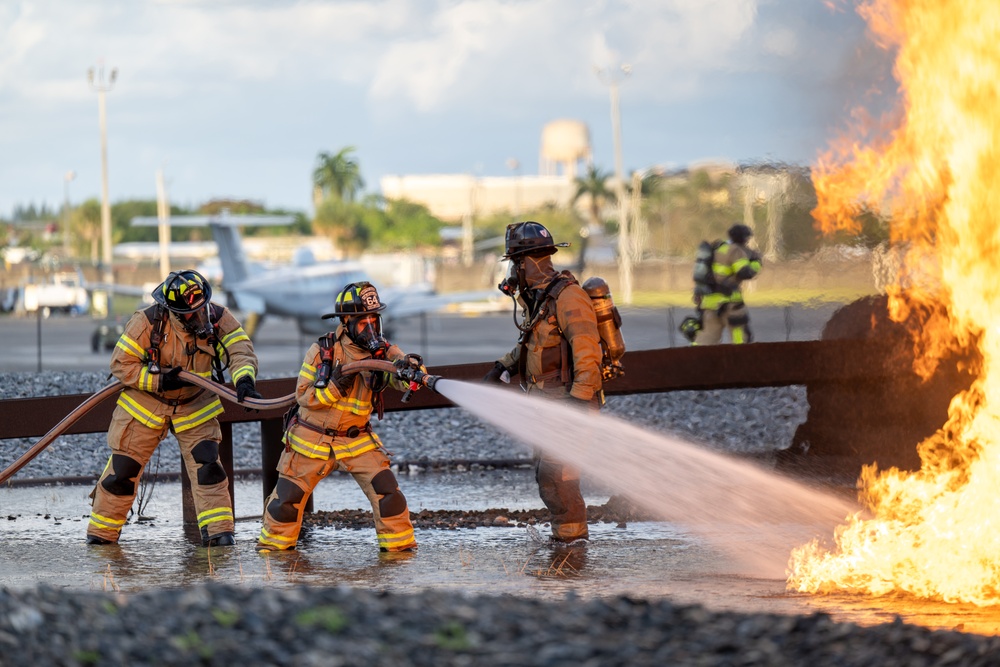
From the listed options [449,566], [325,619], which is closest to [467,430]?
[449,566]

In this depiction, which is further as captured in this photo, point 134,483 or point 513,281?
point 134,483

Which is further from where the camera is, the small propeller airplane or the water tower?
the water tower

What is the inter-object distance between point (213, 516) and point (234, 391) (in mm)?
734

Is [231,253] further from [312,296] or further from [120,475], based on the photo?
[120,475]

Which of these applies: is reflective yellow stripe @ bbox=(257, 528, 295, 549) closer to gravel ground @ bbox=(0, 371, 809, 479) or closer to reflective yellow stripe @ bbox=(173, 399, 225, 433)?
reflective yellow stripe @ bbox=(173, 399, 225, 433)

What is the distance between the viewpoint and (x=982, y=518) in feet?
19.8

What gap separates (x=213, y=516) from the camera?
7668mm

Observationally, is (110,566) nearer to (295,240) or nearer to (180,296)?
(180,296)

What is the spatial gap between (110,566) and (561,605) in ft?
10.3

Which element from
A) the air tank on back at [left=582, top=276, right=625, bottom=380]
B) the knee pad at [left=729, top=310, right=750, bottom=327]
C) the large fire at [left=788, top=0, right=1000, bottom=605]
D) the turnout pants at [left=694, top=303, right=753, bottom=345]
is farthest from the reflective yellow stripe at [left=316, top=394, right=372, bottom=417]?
the knee pad at [left=729, top=310, right=750, bottom=327]

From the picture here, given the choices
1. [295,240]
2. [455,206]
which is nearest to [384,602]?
[455,206]

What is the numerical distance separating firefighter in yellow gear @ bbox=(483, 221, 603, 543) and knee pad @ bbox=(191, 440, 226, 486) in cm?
185

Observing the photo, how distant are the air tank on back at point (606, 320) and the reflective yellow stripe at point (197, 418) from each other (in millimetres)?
2307

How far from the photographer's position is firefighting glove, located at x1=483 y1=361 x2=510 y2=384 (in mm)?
7922
